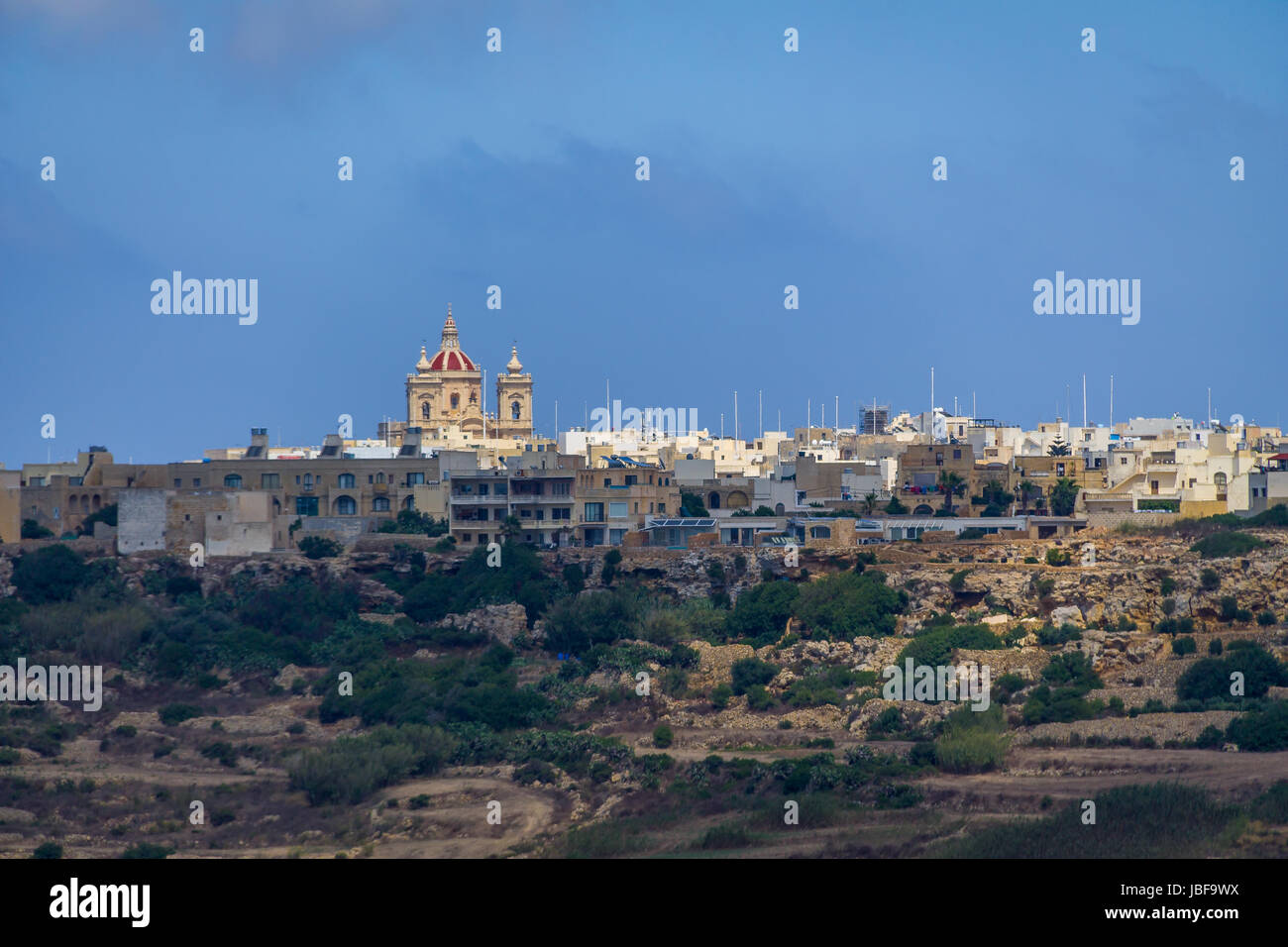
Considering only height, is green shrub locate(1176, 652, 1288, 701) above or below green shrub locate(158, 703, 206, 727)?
above

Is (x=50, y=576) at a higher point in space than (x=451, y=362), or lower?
lower

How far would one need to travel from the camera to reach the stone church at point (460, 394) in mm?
104750

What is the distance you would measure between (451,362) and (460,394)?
2.06 metres

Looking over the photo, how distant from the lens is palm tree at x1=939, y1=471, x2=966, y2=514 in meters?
62.7

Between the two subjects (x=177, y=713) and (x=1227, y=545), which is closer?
(x=177, y=713)

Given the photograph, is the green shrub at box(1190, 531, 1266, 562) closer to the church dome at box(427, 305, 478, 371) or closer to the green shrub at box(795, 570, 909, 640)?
the green shrub at box(795, 570, 909, 640)

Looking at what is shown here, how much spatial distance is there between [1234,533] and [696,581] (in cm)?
1313

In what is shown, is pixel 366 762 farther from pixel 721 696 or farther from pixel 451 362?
pixel 451 362

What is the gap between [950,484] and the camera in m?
63.3

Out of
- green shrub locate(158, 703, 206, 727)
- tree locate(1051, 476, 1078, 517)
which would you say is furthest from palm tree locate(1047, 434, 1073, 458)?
green shrub locate(158, 703, 206, 727)

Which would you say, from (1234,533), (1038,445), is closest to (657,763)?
(1234,533)
